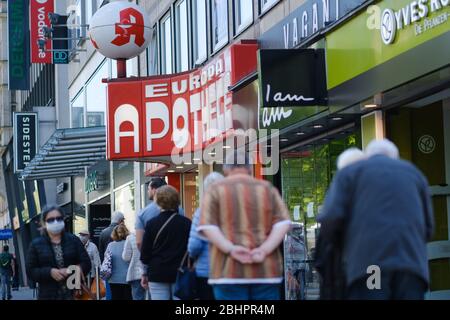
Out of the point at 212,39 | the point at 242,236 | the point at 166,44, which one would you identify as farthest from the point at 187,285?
the point at 166,44

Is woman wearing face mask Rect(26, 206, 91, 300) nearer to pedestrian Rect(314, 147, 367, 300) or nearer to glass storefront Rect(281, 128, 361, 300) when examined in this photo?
pedestrian Rect(314, 147, 367, 300)

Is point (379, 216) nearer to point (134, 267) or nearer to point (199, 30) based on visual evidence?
point (134, 267)

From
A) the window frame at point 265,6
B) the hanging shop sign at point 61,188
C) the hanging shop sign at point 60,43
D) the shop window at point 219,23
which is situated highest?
the hanging shop sign at point 60,43

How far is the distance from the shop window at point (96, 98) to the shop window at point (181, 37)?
867 centimetres

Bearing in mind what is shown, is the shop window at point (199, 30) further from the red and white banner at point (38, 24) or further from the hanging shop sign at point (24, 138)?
the hanging shop sign at point (24, 138)

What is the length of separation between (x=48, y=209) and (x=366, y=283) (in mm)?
4832

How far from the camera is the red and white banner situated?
1580 inches

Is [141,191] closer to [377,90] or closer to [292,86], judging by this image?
[292,86]

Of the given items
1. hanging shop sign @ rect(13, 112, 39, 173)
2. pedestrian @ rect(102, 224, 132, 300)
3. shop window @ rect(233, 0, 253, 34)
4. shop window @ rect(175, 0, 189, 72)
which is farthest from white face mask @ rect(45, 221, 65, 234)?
hanging shop sign @ rect(13, 112, 39, 173)

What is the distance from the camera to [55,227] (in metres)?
10.9

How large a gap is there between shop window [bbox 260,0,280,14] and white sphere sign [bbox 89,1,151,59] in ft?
17.6

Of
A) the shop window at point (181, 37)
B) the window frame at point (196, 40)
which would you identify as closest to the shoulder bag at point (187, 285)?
the window frame at point (196, 40)

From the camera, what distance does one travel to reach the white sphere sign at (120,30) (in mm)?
22688

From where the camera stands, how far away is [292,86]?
13.6 m
